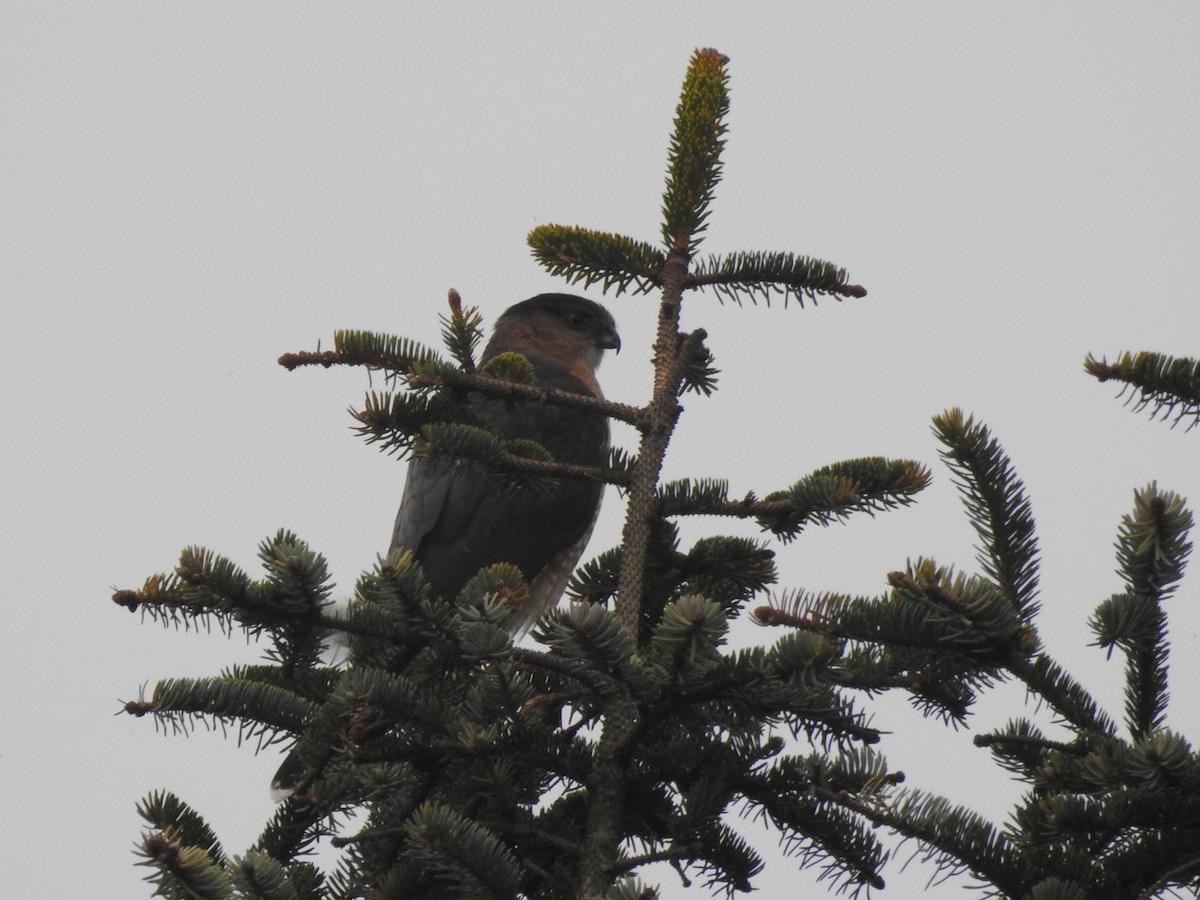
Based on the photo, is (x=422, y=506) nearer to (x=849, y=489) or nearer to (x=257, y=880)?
(x=849, y=489)

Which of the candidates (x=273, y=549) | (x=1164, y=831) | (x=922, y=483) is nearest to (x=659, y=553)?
(x=922, y=483)

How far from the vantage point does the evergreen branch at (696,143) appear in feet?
10.0

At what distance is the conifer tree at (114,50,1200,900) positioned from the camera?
204 cm

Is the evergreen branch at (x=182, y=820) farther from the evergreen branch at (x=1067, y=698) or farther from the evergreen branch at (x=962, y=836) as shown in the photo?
the evergreen branch at (x=1067, y=698)

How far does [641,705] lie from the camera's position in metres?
2.31

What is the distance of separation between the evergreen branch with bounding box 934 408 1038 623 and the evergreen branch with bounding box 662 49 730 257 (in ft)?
3.28

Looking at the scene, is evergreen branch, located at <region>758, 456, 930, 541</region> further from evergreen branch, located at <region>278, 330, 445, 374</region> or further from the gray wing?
the gray wing

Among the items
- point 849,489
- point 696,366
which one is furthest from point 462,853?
point 696,366

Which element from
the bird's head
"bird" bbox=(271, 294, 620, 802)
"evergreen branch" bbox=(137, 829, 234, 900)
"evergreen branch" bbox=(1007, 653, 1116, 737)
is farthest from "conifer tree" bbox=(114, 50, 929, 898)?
the bird's head

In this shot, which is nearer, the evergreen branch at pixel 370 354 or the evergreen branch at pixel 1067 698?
the evergreen branch at pixel 1067 698

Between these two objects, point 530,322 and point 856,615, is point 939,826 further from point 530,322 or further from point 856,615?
point 530,322

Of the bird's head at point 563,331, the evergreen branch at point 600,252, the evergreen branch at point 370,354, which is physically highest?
the bird's head at point 563,331

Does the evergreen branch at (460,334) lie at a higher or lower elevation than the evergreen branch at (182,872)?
higher

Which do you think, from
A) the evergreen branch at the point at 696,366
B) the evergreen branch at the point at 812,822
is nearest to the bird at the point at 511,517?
the evergreen branch at the point at 696,366
